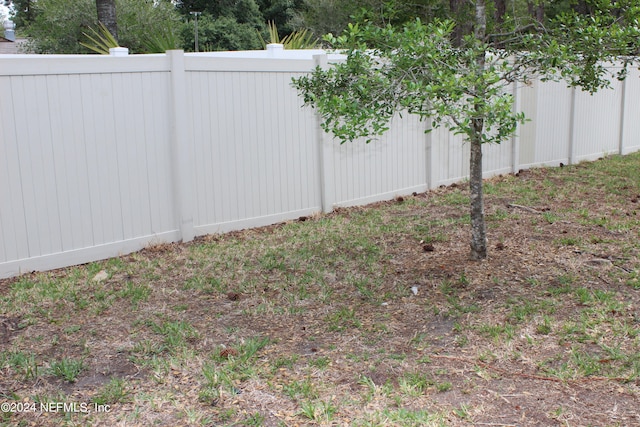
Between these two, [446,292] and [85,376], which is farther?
[446,292]

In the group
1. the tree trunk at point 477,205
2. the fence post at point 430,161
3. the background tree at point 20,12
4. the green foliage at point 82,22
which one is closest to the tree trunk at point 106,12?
the fence post at point 430,161

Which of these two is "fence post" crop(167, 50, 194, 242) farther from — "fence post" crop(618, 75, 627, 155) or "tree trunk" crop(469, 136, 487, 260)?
"fence post" crop(618, 75, 627, 155)

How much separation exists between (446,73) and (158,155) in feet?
9.75

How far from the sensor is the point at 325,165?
7.70 m

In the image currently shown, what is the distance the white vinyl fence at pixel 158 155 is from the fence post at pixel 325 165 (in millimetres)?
14

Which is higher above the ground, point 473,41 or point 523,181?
point 473,41

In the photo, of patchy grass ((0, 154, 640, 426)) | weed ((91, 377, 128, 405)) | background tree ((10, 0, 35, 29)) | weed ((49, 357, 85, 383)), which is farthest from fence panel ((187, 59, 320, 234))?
background tree ((10, 0, 35, 29))

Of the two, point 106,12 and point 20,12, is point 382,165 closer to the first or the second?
point 106,12

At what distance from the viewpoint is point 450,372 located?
3.80m

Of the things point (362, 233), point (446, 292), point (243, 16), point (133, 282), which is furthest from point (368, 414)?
point (243, 16)

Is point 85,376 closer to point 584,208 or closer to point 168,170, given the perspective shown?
point 168,170

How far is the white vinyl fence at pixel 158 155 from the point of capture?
5.49m

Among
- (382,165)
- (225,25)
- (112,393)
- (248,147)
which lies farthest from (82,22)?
(112,393)

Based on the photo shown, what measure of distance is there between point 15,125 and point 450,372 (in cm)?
384
